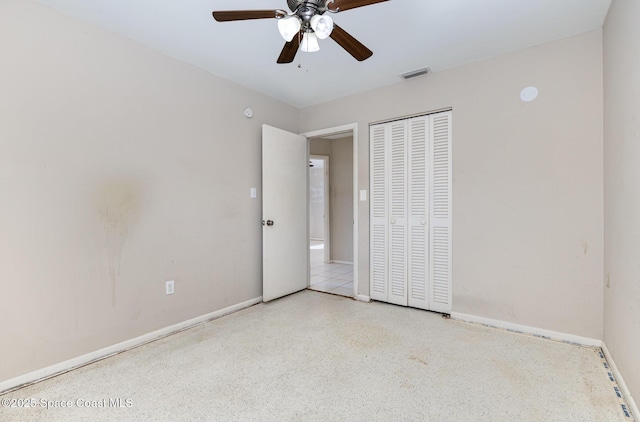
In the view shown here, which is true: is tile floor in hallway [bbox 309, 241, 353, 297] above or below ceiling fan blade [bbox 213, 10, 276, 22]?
below

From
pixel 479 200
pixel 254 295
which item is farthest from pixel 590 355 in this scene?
pixel 254 295

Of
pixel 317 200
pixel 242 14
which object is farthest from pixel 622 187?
pixel 317 200

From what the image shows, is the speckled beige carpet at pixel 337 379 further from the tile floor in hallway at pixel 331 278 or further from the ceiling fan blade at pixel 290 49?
the ceiling fan blade at pixel 290 49

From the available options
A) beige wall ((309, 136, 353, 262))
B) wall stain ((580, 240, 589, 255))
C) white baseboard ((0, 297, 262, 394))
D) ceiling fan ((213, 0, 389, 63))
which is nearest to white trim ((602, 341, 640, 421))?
wall stain ((580, 240, 589, 255))

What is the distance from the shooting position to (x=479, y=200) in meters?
2.67

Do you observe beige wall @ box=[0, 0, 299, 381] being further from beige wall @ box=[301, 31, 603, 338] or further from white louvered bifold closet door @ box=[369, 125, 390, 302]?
beige wall @ box=[301, 31, 603, 338]

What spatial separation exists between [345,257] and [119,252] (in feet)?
13.2

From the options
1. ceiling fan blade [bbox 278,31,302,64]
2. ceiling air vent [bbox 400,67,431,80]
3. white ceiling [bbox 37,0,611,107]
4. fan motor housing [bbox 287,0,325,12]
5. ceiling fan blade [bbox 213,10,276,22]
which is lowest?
ceiling fan blade [bbox 278,31,302,64]

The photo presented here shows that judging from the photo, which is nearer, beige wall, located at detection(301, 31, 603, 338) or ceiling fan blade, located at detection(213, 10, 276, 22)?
ceiling fan blade, located at detection(213, 10, 276, 22)

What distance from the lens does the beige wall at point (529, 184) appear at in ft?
7.32

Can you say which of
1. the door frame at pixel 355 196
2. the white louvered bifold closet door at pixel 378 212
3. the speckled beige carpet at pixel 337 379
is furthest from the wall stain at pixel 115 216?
the white louvered bifold closet door at pixel 378 212

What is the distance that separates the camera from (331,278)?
450 centimetres

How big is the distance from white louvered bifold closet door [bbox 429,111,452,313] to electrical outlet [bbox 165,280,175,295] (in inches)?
93.9

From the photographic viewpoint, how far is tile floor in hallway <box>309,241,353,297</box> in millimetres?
3869
